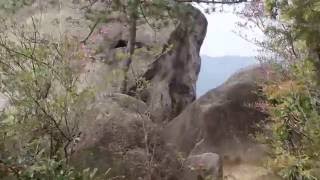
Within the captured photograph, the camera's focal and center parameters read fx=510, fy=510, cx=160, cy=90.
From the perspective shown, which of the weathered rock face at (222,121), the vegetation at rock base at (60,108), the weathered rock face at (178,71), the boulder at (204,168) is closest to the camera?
the vegetation at rock base at (60,108)

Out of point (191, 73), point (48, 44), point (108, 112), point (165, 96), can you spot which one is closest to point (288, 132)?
point (108, 112)

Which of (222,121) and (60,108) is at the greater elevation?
(60,108)

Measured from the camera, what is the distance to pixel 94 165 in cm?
598

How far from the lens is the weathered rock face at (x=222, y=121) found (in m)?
9.23

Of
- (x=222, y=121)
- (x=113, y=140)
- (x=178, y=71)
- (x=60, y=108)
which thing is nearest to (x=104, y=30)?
(x=178, y=71)

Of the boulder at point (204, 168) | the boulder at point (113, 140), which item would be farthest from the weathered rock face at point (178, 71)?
the boulder at point (113, 140)

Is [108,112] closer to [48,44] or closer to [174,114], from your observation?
[48,44]

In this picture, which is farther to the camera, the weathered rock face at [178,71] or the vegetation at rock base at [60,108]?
the weathered rock face at [178,71]

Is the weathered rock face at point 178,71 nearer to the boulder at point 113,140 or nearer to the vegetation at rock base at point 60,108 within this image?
the boulder at point 113,140

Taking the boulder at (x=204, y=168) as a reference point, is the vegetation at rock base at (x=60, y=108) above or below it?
above

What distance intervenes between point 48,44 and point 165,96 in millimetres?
5921

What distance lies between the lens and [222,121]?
9398mm

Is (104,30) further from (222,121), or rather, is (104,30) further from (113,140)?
(113,140)

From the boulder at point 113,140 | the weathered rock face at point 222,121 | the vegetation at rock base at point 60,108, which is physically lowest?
the weathered rock face at point 222,121
